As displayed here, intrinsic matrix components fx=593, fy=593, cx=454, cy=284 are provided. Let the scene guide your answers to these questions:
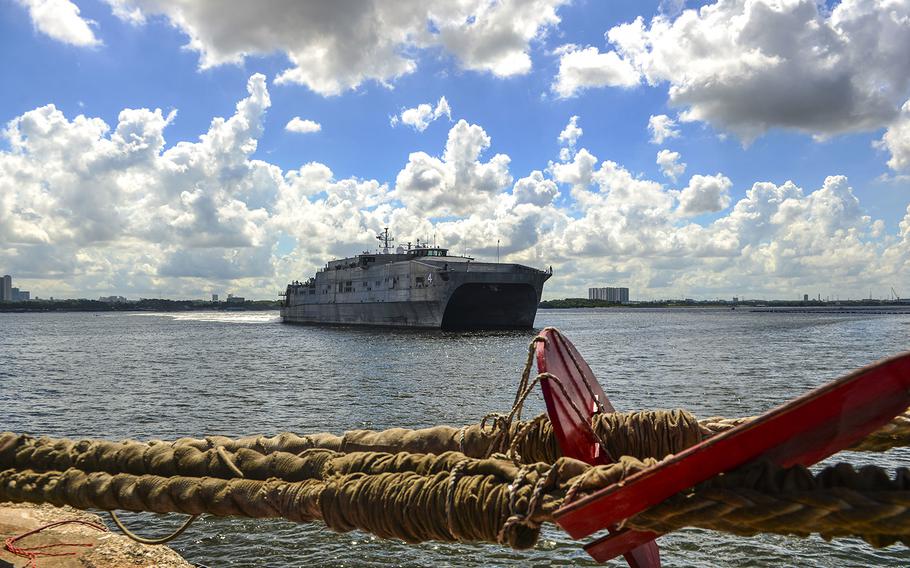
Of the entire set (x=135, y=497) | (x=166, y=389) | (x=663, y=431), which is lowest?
(x=166, y=389)

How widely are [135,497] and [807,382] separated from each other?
29.8 metres

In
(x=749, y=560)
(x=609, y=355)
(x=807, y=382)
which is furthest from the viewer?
(x=609, y=355)

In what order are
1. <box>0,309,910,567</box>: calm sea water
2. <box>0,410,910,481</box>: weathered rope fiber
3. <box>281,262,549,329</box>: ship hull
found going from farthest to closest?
1. <box>281,262,549,329</box>: ship hull
2. <box>0,309,910,567</box>: calm sea water
3. <box>0,410,910,481</box>: weathered rope fiber

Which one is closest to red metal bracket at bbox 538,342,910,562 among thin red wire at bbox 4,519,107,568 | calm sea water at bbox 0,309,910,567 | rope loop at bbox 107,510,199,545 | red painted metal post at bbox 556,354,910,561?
red painted metal post at bbox 556,354,910,561

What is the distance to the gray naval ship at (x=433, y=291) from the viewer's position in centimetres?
6294

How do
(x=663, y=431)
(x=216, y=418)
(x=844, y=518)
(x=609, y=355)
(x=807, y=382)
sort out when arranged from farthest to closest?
(x=609, y=355) → (x=807, y=382) → (x=216, y=418) → (x=663, y=431) → (x=844, y=518)

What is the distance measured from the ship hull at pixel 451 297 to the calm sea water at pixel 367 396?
9257 mm

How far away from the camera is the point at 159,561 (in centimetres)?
733

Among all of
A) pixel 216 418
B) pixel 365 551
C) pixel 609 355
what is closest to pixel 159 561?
pixel 365 551

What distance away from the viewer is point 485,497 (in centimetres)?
317

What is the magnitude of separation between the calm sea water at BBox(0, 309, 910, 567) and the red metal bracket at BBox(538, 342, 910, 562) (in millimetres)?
6326

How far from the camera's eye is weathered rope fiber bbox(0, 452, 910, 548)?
2.40 metres

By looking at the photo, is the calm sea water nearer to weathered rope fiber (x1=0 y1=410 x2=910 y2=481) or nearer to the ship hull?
weathered rope fiber (x1=0 y1=410 x2=910 y2=481)

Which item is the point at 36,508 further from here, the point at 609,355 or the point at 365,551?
the point at 609,355
